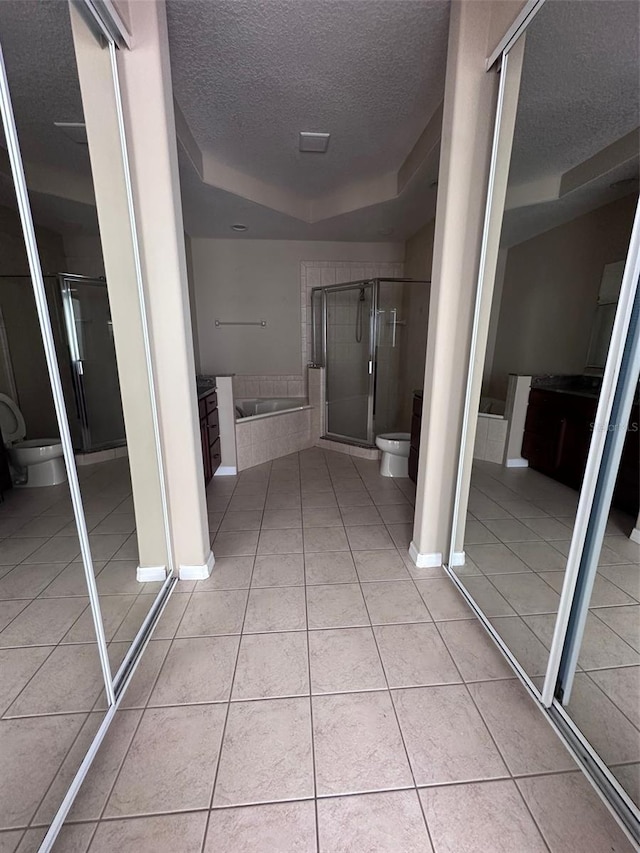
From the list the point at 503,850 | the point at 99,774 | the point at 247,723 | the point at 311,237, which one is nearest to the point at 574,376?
the point at 503,850

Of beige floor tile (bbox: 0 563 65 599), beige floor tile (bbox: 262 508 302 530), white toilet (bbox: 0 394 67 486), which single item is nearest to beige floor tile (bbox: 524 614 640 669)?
beige floor tile (bbox: 262 508 302 530)

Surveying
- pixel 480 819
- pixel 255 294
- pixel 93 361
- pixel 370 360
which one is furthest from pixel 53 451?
pixel 255 294

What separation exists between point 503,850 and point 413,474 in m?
2.19

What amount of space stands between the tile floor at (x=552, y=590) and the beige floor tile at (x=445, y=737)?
12.3 inches

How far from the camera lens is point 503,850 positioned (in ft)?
2.69

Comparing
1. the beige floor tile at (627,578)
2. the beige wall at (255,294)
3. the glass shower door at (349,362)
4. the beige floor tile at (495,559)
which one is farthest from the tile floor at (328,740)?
the beige wall at (255,294)

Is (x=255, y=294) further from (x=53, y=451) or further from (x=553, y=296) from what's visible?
(x=53, y=451)

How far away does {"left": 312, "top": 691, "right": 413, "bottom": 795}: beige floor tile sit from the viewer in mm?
953

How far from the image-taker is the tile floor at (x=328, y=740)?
85cm

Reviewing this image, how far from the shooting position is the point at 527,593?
4.99 ft

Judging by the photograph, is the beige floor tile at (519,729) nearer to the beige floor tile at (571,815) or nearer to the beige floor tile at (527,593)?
the beige floor tile at (571,815)

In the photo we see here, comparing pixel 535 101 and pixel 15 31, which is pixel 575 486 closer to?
pixel 535 101

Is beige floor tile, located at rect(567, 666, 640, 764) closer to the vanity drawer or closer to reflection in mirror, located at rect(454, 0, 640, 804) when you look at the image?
reflection in mirror, located at rect(454, 0, 640, 804)

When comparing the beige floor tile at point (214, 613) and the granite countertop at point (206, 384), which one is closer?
the beige floor tile at point (214, 613)
